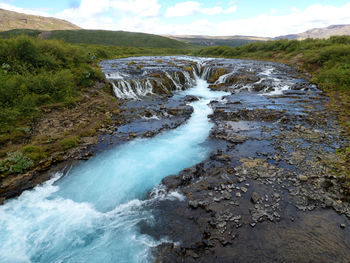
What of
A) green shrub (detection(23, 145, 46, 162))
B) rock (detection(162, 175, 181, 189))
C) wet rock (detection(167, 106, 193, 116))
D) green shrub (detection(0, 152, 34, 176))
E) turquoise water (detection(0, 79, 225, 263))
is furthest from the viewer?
wet rock (detection(167, 106, 193, 116))

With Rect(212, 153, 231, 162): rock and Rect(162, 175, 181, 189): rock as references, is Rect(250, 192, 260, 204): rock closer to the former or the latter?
Rect(212, 153, 231, 162): rock

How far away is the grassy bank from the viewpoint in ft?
49.5

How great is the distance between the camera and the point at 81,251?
254 inches

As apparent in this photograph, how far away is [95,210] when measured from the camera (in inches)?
316

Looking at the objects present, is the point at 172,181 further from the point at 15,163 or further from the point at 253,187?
the point at 15,163

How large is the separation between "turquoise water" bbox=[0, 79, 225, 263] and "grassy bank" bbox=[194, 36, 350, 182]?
364 inches

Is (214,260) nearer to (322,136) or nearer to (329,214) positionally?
(329,214)

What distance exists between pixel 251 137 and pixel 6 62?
22.2 m

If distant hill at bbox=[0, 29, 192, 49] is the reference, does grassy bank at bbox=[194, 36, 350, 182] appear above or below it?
below

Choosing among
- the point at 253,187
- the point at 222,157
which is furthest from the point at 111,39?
the point at 253,187

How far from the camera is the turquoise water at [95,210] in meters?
6.42

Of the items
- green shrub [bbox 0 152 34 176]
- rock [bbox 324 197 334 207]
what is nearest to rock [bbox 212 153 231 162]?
rock [bbox 324 197 334 207]

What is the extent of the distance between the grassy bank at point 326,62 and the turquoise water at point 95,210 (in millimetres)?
9249

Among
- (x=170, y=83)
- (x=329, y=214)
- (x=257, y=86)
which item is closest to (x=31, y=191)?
(x=329, y=214)
